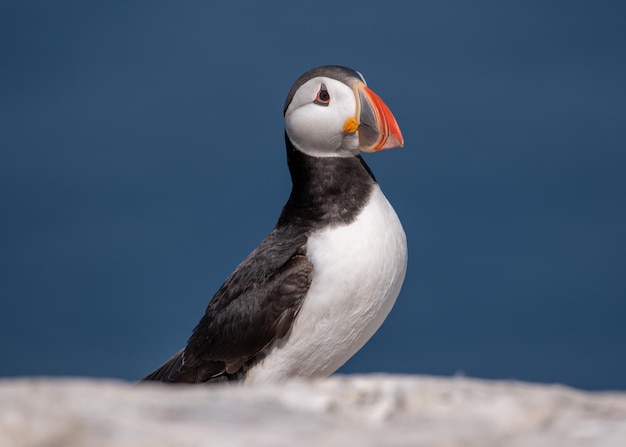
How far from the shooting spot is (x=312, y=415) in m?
2.49

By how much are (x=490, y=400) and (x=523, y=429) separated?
0.17 m

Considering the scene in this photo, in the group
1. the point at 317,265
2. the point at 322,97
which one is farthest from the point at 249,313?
the point at 322,97

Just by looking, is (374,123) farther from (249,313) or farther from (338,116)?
(249,313)

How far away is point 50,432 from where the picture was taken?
2301mm

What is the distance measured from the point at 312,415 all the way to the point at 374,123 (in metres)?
3.31

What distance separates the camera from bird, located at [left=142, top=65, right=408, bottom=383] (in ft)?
17.6

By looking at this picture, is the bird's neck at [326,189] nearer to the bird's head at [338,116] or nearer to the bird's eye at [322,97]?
the bird's head at [338,116]

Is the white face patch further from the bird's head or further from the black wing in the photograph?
the black wing

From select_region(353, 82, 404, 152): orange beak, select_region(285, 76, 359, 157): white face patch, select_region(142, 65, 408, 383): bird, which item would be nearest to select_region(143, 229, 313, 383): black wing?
select_region(142, 65, 408, 383): bird

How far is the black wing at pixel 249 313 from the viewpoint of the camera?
5.37 meters

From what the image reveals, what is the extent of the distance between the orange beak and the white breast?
42cm

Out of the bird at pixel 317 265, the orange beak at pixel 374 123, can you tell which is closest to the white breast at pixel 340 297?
the bird at pixel 317 265

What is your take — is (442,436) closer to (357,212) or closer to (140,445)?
(140,445)

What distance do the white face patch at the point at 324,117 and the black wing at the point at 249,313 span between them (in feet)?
1.77
